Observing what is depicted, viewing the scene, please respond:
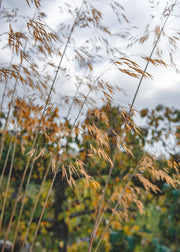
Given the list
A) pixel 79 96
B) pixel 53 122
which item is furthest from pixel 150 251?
pixel 79 96

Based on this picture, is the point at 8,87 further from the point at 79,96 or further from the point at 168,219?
the point at 168,219

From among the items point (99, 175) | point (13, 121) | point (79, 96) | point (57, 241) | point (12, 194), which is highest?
point (79, 96)

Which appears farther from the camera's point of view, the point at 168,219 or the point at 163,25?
the point at 168,219

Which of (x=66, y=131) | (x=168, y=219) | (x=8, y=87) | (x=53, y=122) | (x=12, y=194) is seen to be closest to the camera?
(x=66, y=131)

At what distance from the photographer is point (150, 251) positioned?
6.80 ft

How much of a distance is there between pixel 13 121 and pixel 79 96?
413 millimetres

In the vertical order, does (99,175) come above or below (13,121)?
below

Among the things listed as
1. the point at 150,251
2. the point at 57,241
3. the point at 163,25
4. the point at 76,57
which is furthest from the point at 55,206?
the point at 163,25

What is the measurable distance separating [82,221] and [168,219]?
1146 mm

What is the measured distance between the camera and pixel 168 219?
2215 mm

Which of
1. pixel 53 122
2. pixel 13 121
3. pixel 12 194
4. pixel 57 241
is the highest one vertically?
Answer: pixel 53 122

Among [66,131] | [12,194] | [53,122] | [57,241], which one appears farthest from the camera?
[12,194]

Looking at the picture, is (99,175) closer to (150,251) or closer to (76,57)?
(150,251)

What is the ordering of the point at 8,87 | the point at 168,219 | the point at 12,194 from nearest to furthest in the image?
1. the point at 8,87
2. the point at 168,219
3. the point at 12,194
